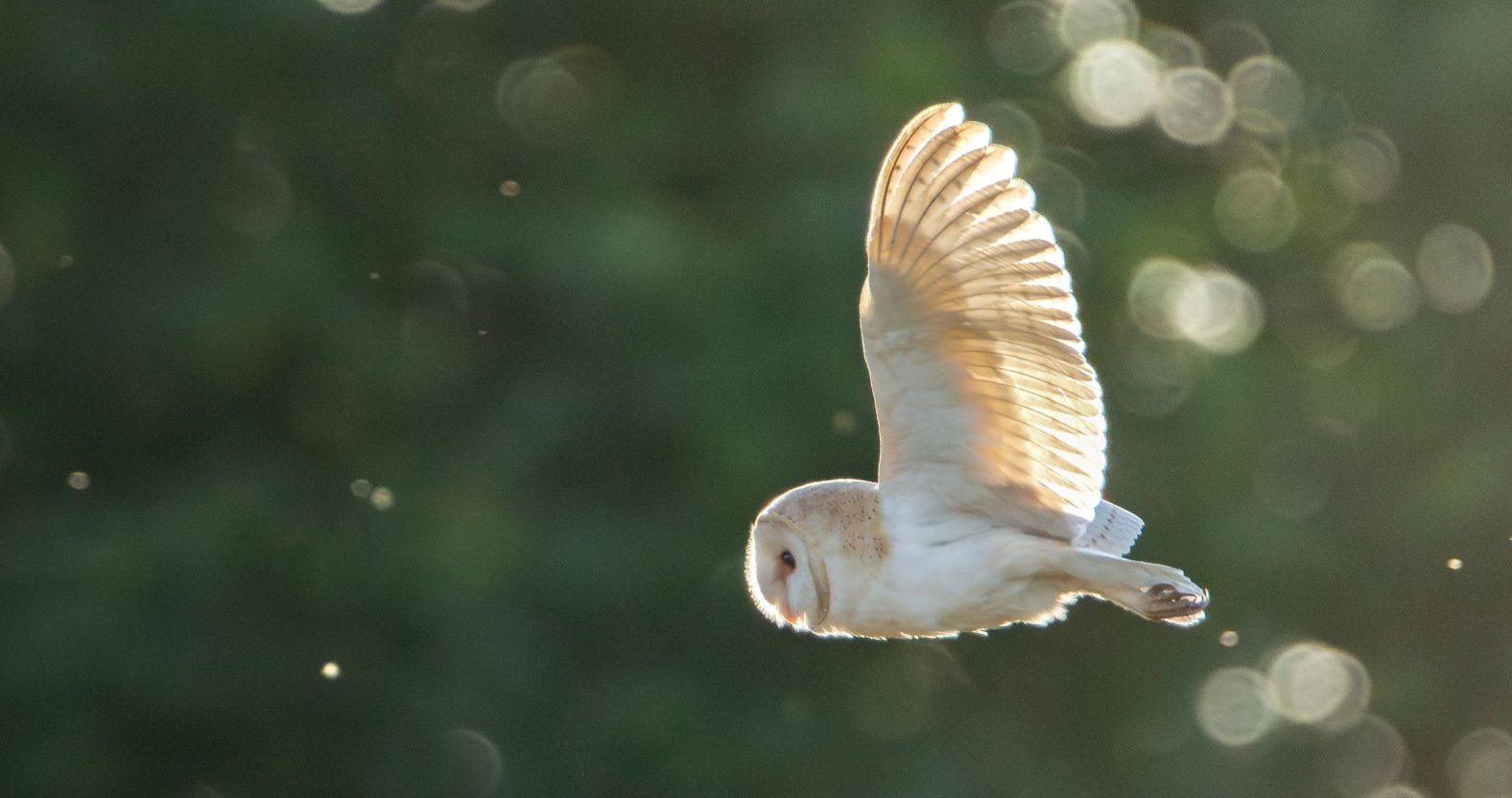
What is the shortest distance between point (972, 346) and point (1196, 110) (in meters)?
5.48

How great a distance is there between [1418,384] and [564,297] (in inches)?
139

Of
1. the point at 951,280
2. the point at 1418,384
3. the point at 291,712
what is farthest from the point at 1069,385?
the point at 1418,384

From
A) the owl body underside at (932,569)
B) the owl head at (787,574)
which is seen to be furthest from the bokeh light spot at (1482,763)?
the owl head at (787,574)

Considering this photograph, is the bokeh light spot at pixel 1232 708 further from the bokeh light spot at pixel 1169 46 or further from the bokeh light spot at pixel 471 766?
the bokeh light spot at pixel 471 766

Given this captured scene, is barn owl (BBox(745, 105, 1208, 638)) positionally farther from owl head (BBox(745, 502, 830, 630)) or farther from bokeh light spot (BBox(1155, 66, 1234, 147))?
bokeh light spot (BBox(1155, 66, 1234, 147))

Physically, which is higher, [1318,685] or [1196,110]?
[1196,110]

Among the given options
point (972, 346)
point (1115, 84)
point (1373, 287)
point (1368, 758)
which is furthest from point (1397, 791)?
point (972, 346)

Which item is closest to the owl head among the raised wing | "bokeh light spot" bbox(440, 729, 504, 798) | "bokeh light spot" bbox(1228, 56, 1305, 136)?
the raised wing

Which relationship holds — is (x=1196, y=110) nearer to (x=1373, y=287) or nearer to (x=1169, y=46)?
(x=1169, y=46)

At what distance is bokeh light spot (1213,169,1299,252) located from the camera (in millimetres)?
7297

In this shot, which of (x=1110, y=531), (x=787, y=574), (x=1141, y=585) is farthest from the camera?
(x=1110, y=531)

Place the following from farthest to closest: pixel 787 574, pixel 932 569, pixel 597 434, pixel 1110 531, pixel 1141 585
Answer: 1. pixel 597 434
2. pixel 1110 531
3. pixel 787 574
4. pixel 932 569
5. pixel 1141 585

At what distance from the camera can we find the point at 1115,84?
7.32m

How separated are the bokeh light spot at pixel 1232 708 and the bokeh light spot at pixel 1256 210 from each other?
1.76 meters
